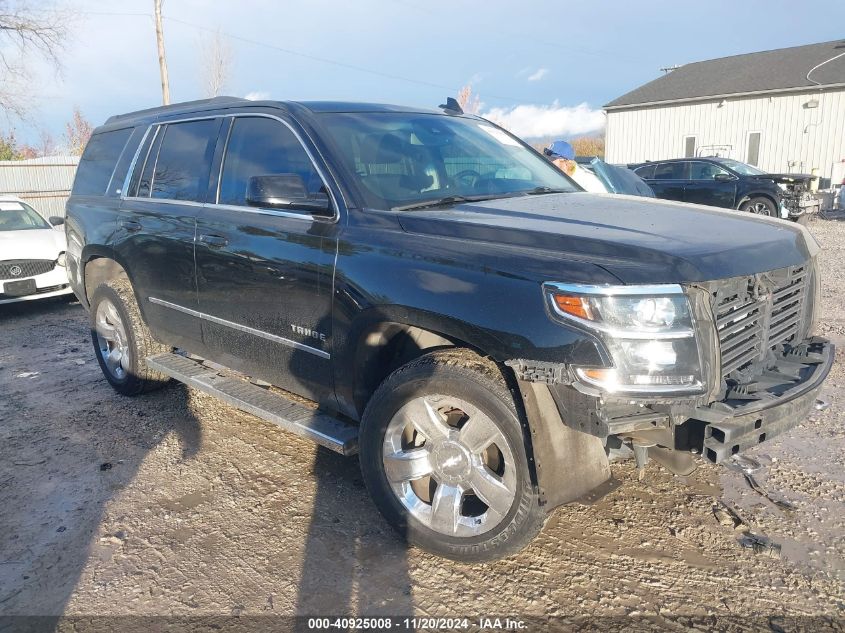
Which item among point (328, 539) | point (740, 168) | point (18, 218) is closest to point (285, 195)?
point (328, 539)

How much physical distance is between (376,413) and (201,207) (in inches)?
74.1

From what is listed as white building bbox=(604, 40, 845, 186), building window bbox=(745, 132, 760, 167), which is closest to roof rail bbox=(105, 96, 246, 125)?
white building bbox=(604, 40, 845, 186)

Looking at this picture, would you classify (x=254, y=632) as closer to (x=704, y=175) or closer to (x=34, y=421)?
(x=34, y=421)

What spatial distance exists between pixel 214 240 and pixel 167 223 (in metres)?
0.59

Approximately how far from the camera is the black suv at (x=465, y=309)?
2395 mm

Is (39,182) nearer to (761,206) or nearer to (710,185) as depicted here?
(710,185)

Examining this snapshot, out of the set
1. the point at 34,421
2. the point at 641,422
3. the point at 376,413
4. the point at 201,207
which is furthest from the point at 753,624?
the point at 34,421

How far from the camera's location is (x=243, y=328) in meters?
3.78

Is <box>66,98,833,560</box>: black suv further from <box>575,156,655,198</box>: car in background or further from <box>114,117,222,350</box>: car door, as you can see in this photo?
<box>575,156,655,198</box>: car in background

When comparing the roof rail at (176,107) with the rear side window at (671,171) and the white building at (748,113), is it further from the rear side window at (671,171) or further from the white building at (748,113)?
the white building at (748,113)

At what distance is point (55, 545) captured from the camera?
3.21 metres

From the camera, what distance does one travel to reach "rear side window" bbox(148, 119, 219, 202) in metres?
4.12

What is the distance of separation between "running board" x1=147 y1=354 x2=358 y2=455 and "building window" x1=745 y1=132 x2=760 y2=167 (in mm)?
26783

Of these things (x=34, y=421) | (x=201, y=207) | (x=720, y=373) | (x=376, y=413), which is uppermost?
(x=201, y=207)
